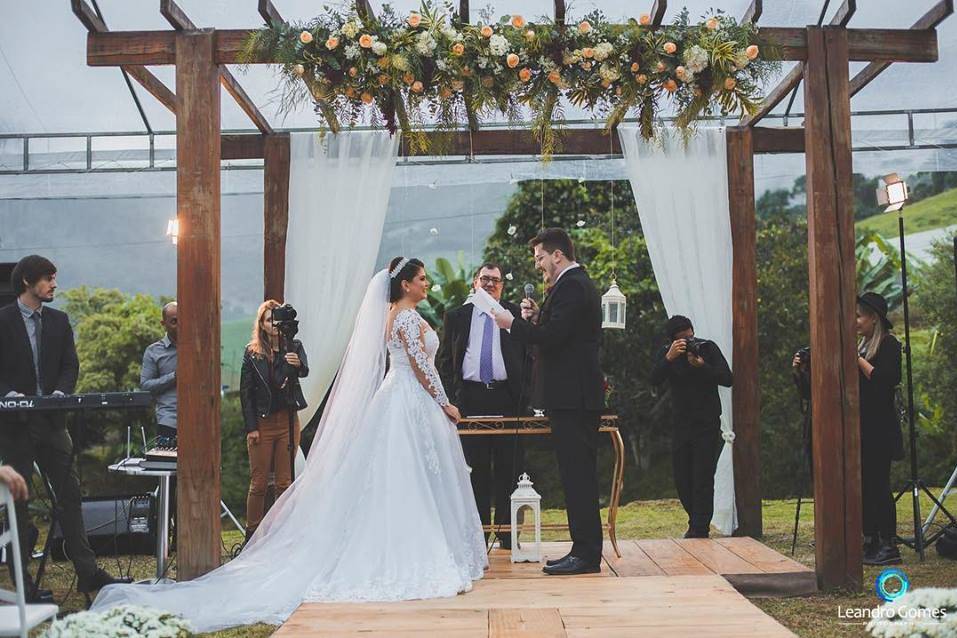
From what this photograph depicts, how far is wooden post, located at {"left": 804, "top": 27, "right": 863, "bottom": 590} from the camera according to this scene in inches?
206

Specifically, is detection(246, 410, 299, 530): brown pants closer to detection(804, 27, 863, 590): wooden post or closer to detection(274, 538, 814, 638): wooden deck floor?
detection(274, 538, 814, 638): wooden deck floor

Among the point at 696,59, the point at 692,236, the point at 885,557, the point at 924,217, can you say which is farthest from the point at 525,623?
the point at 924,217

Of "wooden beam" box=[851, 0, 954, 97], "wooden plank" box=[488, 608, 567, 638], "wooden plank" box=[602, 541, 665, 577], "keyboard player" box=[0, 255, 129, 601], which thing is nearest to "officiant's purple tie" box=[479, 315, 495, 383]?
"wooden plank" box=[602, 541, 665, 577]

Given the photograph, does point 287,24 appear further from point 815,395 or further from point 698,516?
point 698,516

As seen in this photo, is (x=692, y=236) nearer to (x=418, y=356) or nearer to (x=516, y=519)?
(x=516, y=519)

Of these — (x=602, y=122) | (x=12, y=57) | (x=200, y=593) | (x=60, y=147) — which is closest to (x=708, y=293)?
(x=602, y=122)

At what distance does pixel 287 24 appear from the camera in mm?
5156

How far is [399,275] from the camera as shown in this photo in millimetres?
5500

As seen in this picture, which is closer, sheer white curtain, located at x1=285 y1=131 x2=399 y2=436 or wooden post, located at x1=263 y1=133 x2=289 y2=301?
sheer white curtain, located at x1=285 y1=131 x2=399 y2=436

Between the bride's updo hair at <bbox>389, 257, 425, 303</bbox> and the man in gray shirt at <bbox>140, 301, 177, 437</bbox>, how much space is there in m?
1.70

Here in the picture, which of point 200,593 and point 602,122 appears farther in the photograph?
point 602,122

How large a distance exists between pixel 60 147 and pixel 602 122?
4172 millimetres

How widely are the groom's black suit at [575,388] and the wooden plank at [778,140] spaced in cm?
273

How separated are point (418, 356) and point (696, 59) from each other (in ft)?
6.89
